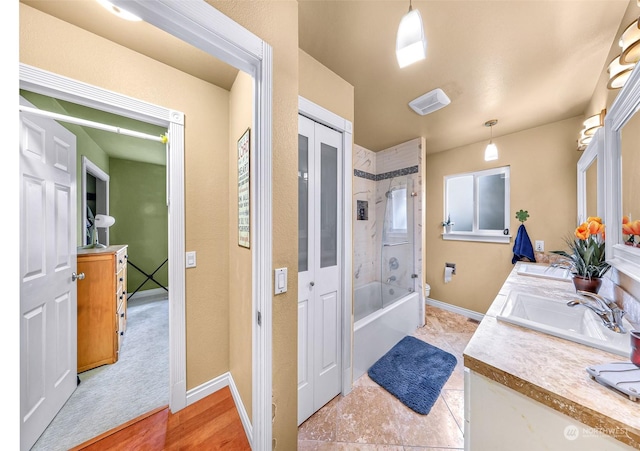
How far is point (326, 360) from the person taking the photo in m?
1.55

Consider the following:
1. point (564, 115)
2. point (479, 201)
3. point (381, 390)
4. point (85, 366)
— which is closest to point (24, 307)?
point (85, 366)

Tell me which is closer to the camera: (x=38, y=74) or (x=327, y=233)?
(x=38, y=74)

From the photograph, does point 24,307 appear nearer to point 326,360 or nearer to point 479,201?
point 326,360

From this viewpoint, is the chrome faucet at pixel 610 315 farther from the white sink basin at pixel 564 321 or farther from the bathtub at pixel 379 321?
the bathtub at pixel 379 321

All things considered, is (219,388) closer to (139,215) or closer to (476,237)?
(476,237)

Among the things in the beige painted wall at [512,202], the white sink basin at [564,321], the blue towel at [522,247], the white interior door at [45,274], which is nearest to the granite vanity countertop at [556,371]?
the white sink basin at [564,321]

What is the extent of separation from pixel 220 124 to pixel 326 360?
196 cm

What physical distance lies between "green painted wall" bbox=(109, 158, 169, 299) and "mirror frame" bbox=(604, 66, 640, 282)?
15.2 ft

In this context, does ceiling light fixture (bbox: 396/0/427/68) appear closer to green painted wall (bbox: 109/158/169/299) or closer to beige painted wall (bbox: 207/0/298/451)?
beige painted wall (bbox: 207/0/298/451)

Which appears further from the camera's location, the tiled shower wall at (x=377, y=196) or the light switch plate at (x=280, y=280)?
the tiled shower wall at (x=377, y=196)

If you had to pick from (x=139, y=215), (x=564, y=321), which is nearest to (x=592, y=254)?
(x=564, y=321)

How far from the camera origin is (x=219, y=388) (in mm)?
1664

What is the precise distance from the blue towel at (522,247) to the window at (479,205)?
0.44 feet

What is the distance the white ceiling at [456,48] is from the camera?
109cm
